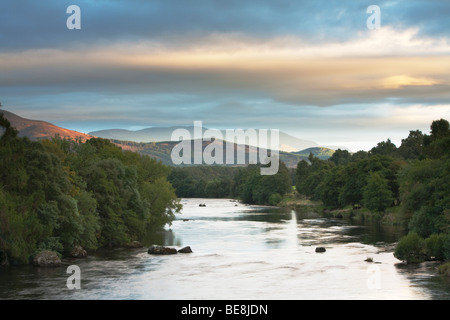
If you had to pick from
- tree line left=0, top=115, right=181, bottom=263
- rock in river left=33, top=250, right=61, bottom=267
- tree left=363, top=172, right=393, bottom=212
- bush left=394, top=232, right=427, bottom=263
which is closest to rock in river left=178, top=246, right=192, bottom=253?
tree line left=0, top=115, right=181, bottom=263

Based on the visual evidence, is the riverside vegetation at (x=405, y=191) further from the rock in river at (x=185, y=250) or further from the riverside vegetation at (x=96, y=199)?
the rock in river at (x=185, y=250)

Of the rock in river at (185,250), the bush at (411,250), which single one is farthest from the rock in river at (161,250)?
the bush at (411,250)

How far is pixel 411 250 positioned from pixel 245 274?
63.4ft

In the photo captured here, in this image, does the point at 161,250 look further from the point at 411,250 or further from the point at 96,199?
the point at 411,250

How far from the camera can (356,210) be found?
131250mm

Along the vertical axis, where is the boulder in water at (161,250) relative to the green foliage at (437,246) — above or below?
below

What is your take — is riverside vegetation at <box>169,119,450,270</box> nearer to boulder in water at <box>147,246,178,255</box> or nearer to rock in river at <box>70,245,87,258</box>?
boulder in water at <box>147,246,178,255</box>

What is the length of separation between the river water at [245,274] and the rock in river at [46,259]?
1167mm

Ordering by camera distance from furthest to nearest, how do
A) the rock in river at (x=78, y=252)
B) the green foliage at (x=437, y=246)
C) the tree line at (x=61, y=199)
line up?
the rock in river at (x=78, y=252)
the green foliage at (x=437, y=246)
the tree line at (x=61, y=199)

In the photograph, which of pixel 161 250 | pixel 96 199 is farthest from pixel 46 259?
pixel 96 199

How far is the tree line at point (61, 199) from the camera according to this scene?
57969mm
